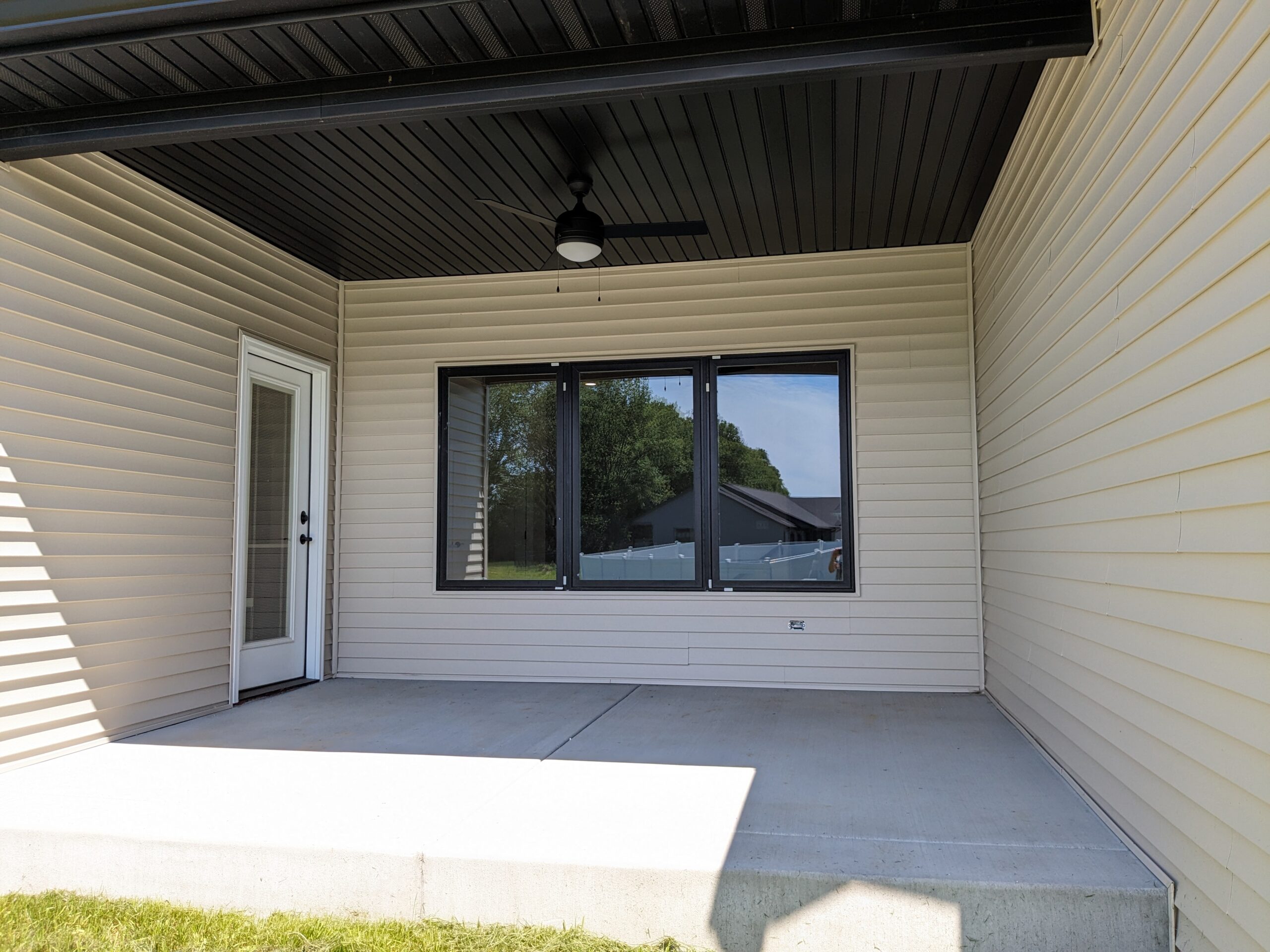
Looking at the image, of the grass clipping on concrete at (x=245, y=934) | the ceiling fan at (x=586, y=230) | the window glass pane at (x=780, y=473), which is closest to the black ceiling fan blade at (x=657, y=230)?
the ceiling fan at (x=586, y=230)

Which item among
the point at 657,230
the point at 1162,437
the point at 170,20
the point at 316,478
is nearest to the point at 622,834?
the point at 1162,437

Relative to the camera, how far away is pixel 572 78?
128 inches

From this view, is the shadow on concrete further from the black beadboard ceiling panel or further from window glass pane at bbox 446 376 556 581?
the black beadboard ceiling panel

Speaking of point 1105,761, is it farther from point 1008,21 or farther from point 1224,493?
point 1008,21

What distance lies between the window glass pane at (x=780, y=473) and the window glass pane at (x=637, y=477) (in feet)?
0.81

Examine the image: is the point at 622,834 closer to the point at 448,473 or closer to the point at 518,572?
the point at 518,572

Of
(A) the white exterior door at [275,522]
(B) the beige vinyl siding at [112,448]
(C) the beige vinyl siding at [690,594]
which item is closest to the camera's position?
(B) the beige vinyl siding at [112,448]

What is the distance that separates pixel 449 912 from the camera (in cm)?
261

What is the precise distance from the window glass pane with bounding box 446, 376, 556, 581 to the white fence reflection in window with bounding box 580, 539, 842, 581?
434 millimetres

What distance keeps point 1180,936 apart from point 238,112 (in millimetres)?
4207

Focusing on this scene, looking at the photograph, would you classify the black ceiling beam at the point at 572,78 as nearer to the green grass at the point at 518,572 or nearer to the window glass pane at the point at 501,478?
the window glass pane at the point at 501,478

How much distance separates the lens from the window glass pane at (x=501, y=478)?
19.5 feet

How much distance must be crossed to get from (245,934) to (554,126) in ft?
10.9

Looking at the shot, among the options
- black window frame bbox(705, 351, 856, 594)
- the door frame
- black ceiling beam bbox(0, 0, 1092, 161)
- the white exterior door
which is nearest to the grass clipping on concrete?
the white exterior door
